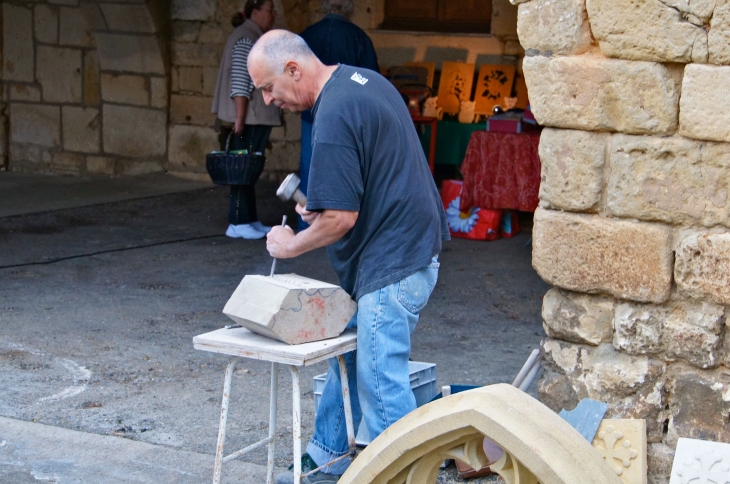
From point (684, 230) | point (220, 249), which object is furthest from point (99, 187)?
point (684, 230)

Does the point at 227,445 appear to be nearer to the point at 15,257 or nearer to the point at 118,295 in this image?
the point at 118,295

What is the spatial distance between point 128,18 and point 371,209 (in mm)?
6889

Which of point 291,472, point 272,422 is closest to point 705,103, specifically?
point 272,422

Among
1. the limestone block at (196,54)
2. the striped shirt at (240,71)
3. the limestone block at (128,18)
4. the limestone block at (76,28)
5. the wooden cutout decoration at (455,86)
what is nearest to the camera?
the striped shirt at (240,71)

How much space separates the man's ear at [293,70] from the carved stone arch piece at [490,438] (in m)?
1.38

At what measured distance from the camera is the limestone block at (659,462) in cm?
312

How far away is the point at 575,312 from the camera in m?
3.22

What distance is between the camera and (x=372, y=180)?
3.00 m

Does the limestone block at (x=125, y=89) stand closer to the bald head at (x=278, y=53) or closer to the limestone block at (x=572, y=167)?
the bald head at (x=278, y=53)

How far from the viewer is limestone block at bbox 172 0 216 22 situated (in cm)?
918

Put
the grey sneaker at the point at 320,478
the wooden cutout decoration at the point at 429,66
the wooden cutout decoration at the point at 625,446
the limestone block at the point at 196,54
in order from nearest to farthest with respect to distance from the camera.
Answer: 1. the wooden cutout decoration at the point at 625,446
2. the grey sneaker at the point at 320,478
3. the wooden cutout decoration at the point at 429,66
4. the limestone block at the point at 196,54


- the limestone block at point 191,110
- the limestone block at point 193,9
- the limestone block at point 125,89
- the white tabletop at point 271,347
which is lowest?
the white tabletop at point 271,347

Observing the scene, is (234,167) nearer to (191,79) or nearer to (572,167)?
(191,79)

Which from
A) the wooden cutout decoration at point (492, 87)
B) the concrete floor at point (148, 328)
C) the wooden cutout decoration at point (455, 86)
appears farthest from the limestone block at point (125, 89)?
the wooden cutout decoration at point (492, 87)
